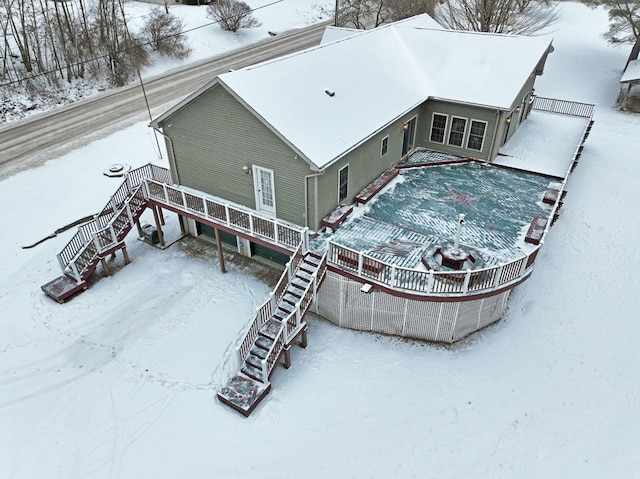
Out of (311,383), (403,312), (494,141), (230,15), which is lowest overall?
(311,383)

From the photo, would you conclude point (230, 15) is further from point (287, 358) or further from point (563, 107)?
point (287, 358)

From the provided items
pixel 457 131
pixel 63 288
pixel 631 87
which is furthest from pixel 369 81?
pixel 631 87

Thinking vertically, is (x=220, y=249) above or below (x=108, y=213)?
below

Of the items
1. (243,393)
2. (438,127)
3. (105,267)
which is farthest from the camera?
(438,127)

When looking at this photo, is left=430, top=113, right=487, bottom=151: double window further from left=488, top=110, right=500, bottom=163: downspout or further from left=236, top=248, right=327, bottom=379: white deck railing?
left=236, top=248, right=327, bottom=379: white deck railing

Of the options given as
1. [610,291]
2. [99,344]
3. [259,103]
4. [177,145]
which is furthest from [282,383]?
[610,291]

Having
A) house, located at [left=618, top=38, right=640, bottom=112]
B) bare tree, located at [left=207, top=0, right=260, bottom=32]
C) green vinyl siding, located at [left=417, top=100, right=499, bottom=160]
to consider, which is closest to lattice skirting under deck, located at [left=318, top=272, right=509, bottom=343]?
green vinyl siding, located at [left=417, top=100, right=499, bottom=160]

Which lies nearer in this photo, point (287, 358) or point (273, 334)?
point (273, 334)

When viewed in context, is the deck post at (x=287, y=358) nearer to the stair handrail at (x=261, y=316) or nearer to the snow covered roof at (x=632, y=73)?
the stair handrail at (x=261, y=316)
